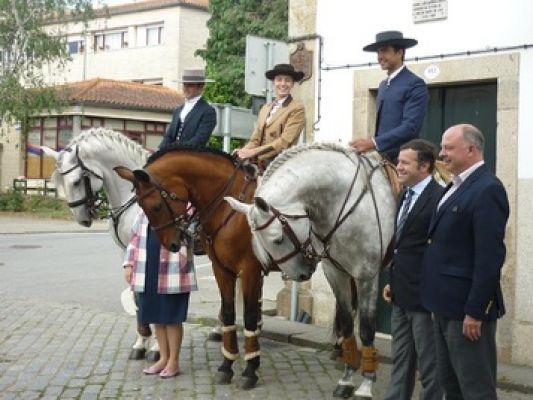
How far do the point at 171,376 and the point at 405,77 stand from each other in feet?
10.3

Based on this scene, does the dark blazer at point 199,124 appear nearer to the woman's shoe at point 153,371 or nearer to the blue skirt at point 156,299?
the blue skirt at point 156,299

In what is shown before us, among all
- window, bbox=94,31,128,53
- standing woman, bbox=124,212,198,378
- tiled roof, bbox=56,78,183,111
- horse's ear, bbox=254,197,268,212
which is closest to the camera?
horse's ear, bbox=254,197,268,212

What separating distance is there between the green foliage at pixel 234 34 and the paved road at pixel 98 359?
39.5ft

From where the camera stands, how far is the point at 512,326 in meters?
6.83

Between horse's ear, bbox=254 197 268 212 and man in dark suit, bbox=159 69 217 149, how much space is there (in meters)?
2.02

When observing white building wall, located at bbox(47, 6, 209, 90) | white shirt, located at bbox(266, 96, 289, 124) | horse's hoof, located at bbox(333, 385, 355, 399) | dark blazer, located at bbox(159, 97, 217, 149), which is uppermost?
white building wall, located at bbox(47, 6, 209, 90)

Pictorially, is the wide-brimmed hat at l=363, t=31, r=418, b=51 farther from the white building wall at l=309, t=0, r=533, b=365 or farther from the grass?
the grass

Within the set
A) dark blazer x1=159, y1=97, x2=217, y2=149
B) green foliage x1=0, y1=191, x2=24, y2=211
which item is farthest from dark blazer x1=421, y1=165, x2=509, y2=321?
green foliage x1=0, y1=191, x2=24, y2=211

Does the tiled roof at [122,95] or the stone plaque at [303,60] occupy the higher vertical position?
the tiled roof at [122,95]

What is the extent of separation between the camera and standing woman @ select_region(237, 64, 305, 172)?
660 centimetres

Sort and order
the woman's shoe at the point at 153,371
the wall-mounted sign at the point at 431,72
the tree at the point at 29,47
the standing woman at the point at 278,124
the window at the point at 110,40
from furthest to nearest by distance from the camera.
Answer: the window at the point at 110,40 → the tree at the point at 29,47 → the wall-mounted sign at the point at 431,72 → the standing woman at the point at 278,124 → the woman's shoe at the point at 153,371

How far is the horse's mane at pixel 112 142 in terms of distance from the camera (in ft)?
23.7

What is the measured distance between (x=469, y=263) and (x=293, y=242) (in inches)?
59.8

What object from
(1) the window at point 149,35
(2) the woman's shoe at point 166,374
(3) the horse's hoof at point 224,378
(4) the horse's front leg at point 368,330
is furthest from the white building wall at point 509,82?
(1) the window at point 149,35
